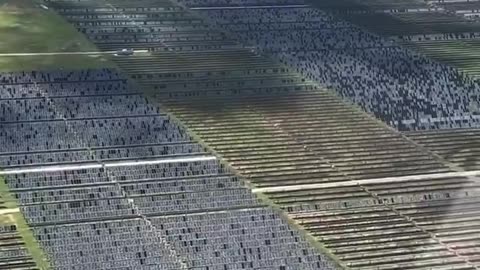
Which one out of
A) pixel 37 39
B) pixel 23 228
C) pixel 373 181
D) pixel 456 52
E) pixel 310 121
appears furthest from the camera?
pixel 456 52

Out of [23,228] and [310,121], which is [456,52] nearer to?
[310,121]

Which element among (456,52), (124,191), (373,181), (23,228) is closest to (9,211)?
(23,228)

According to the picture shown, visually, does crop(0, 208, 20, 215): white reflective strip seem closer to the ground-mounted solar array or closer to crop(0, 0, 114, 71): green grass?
the ground-mounted solar array

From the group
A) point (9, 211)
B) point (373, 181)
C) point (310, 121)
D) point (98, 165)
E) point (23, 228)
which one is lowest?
point (23, 228)

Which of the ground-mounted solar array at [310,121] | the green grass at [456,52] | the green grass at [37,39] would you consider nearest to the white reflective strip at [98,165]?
the ground-mounted solar array at [310,121]

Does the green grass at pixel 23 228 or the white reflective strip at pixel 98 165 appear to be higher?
the white reflective strip at pixel 98 165

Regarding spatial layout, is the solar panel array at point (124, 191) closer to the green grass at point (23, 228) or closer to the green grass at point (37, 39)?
the green grass at point (23, 228)
